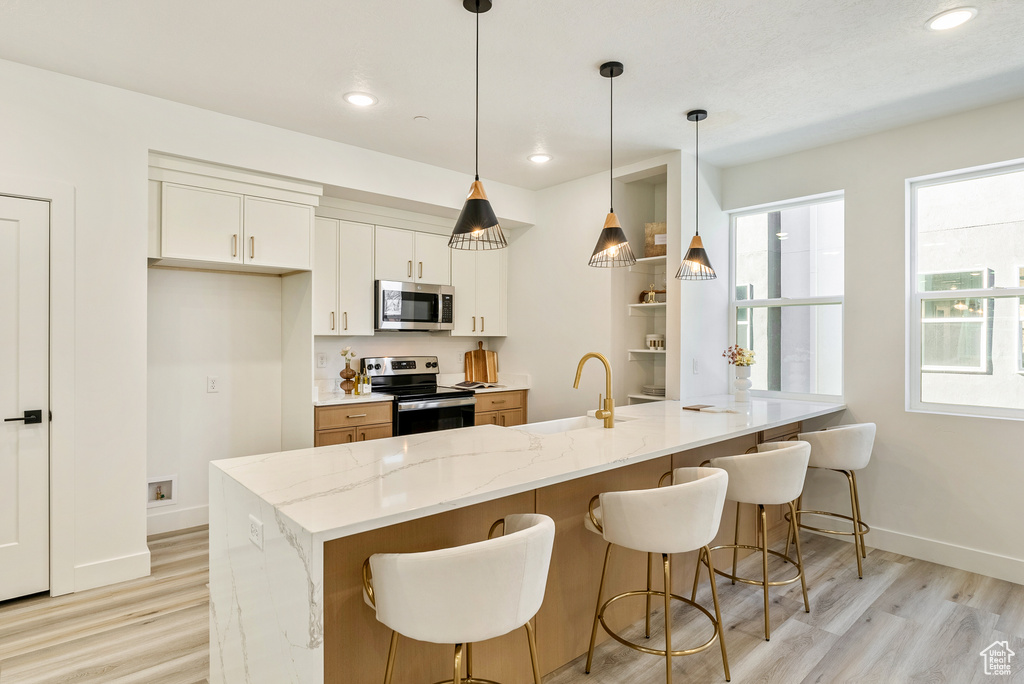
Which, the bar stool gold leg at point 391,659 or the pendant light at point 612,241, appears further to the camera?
the pendant light at point 612,241

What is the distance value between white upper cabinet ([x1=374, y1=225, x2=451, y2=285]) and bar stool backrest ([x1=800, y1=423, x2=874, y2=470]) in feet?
9.87

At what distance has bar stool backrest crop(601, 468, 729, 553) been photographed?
187cm

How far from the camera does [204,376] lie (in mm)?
3816

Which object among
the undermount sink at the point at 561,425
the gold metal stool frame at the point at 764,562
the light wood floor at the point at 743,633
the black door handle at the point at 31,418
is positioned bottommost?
the light wood floor at the point at 743,633

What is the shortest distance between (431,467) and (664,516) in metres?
0.80

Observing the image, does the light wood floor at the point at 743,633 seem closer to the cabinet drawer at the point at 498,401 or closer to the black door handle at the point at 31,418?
the black door handle at the point at 31,418

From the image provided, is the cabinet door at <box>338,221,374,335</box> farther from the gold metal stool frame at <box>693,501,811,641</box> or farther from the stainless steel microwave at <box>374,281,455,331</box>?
the gold metal stool frame at <box>693,501,811,641</box>

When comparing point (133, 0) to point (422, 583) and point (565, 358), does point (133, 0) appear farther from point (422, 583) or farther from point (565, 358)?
point (565, 358)

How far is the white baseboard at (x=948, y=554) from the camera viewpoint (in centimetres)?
306

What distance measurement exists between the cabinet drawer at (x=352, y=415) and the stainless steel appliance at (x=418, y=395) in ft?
0.29

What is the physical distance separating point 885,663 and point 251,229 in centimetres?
391

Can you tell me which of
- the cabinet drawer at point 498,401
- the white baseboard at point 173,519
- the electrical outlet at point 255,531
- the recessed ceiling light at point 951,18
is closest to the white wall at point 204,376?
the white baseboard at point 173,519

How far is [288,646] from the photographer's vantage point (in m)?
1.46

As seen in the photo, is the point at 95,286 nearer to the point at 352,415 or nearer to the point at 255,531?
the point at 352,415
